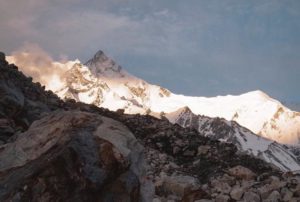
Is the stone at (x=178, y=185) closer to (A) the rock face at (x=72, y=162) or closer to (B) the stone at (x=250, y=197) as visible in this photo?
(B) the stone at (x=250, y=197)

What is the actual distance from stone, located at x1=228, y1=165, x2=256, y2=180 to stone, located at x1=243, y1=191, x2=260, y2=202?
230 cm

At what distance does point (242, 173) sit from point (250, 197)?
2784 mm

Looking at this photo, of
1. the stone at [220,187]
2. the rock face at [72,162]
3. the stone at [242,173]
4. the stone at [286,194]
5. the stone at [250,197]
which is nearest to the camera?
the rock face at [72,162]

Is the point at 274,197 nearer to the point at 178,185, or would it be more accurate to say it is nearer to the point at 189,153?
the point at 178,185

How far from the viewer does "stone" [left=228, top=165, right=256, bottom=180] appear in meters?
20.0

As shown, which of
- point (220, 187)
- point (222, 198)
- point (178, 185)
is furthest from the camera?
point (220, 187)

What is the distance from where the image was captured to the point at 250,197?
17.5 metres

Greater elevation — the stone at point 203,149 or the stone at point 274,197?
the stone at point 203,149

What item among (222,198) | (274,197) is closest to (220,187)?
(222,198)

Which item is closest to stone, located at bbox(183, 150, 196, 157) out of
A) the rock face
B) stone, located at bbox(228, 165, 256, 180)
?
stone, located at bbox(228, 165, 256, 180)

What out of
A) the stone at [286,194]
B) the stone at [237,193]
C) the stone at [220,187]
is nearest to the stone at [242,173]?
the stone at [220,187]

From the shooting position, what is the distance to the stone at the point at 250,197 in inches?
682

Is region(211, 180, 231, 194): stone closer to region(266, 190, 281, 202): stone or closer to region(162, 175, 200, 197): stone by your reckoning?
region(162, 175, 200, 197): stone

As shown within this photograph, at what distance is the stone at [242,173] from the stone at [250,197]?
230cm
